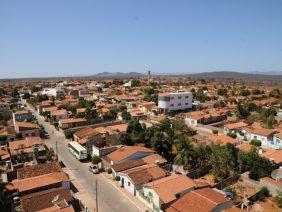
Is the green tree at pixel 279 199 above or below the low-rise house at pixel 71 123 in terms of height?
below

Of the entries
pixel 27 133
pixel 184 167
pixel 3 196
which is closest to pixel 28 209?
pixel 3 196

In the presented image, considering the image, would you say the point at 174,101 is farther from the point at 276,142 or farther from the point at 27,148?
the point at 27,148

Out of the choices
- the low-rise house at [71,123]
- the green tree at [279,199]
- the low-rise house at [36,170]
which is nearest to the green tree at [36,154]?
the low-rise house at [36,170]

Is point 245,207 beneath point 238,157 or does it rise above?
beneath

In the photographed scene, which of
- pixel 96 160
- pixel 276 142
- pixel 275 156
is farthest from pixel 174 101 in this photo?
pixel 96 160

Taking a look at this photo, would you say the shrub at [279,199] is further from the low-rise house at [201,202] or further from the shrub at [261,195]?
the low-rise house at [201,202]

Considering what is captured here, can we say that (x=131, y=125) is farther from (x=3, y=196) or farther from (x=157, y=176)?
(x=3, y=196)
